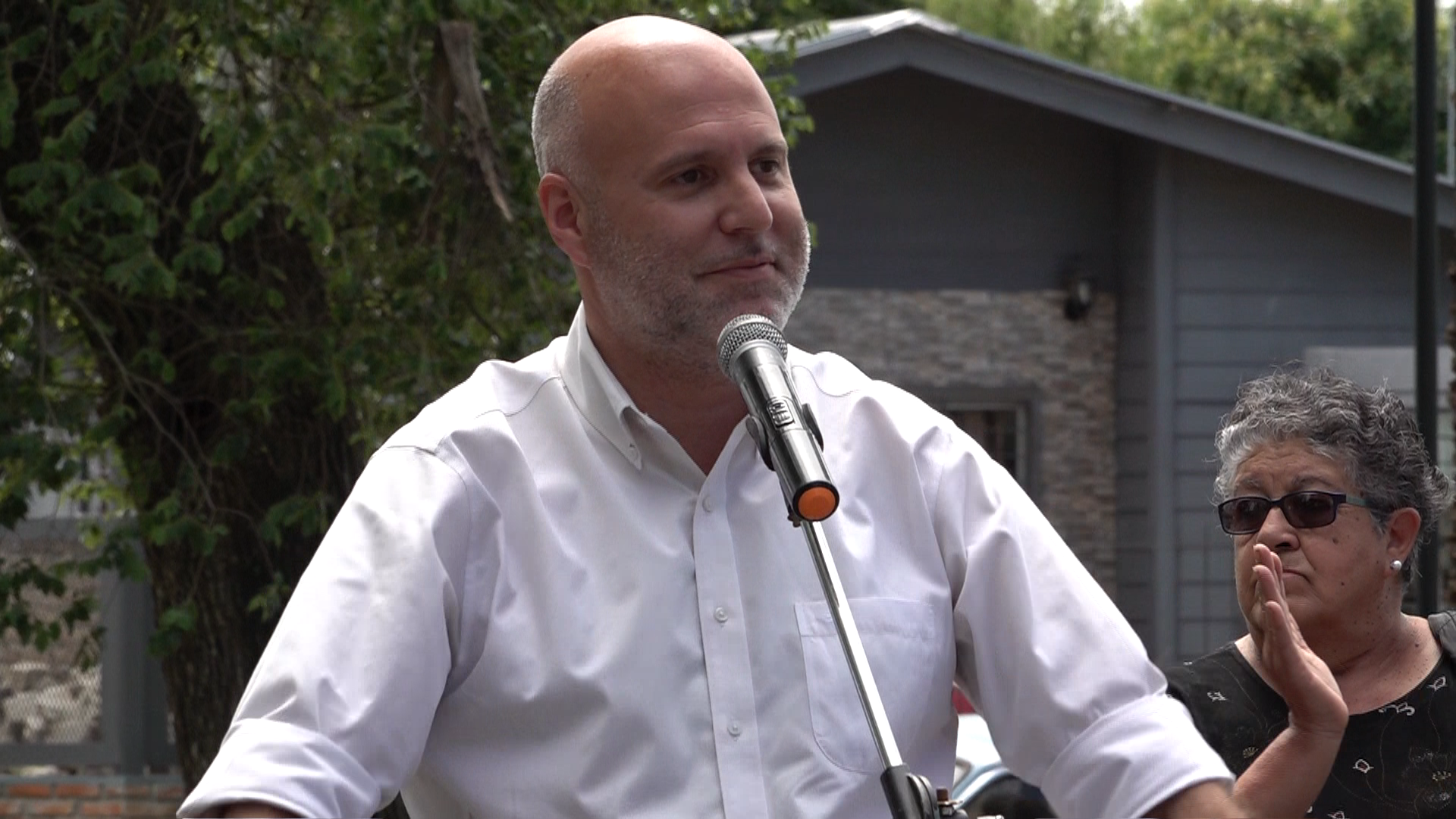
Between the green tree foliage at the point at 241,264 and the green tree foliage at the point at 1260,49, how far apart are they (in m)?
17.0

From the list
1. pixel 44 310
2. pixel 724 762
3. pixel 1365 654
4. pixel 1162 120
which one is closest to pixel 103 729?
pixel 44 310

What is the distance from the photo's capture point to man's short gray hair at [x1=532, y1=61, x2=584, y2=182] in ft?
7.38

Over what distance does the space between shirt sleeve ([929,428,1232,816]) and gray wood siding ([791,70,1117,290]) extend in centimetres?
904

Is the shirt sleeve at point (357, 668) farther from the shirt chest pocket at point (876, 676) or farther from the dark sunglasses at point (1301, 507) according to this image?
the dark sunglasses at point (1301, 507)

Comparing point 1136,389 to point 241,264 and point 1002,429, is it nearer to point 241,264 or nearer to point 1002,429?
point 1002,429

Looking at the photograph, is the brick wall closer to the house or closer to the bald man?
the house

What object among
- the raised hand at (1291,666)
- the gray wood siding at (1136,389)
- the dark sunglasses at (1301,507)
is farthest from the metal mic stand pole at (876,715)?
the gray wood siding at (1136,389)

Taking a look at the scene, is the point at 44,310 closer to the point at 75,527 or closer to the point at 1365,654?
the point at 75,527

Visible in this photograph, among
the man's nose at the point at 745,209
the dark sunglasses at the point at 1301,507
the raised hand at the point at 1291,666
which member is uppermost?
the man's nose at the point at 745,209

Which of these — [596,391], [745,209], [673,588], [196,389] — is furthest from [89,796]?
[745,209]

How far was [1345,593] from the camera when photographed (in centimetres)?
324

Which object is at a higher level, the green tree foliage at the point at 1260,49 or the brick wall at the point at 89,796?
the green tree foliage at the point at 1260,49

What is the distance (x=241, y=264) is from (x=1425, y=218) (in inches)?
162

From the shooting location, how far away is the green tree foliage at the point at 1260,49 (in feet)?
78.9
